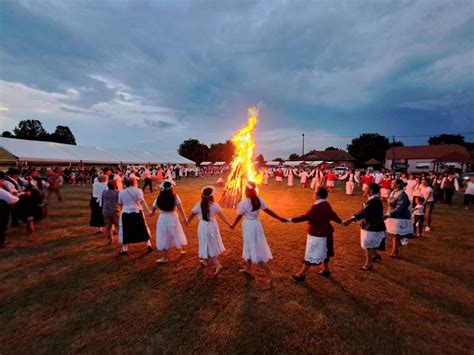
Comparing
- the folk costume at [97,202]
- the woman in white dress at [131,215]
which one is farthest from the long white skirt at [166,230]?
the folk costume at [97,202]

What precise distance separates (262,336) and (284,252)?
3.92 meters

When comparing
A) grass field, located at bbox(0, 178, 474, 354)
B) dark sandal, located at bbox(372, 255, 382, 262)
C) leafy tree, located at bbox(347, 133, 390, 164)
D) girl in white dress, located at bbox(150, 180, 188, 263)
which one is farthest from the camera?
leafy tree, located at bbox(347, 133, 390, 164)

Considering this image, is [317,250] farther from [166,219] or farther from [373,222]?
[166,219]

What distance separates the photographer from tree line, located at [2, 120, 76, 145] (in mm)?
75000

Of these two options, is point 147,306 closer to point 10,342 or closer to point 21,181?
point 10,342

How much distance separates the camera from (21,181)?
11.1m

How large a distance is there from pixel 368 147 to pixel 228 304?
91.4 m

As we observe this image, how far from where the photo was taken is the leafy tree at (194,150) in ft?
326

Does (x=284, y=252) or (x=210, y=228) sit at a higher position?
(x=210, y=228)

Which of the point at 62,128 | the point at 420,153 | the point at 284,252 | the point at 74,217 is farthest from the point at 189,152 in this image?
the point at 284,252

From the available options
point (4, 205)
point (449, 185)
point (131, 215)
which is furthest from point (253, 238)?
point (449, 185)

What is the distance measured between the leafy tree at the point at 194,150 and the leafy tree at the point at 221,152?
2967 mm

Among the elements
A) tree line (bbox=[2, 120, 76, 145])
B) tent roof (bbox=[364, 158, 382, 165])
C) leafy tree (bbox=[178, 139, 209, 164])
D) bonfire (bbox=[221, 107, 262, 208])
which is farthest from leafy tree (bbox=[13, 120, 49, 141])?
tent roof (bbox=[364, 158, 382, 165])

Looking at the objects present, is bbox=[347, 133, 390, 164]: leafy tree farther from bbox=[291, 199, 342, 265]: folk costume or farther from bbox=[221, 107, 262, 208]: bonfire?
bbox=[291, 199, 342, 265]: folk costume
